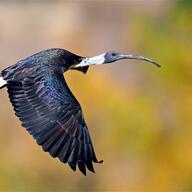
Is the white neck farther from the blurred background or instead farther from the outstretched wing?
the blurred background

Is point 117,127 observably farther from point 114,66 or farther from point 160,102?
point 114,66

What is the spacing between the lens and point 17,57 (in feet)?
136

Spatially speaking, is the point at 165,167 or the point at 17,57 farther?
the point at 17,57

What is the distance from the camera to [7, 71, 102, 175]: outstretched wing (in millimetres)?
14867

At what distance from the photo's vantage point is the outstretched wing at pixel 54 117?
14.9m

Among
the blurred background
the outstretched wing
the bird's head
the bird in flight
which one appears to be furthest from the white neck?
the blurred background

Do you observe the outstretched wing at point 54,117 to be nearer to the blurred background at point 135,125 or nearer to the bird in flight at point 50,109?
the bird in flight at point 50,109

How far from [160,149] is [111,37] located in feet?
44.0

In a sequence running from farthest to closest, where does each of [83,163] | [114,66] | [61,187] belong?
[114,66] → [61,187] → [83,163]

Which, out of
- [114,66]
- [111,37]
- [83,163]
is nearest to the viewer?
[83,163]

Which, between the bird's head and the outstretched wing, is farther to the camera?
the bird's head

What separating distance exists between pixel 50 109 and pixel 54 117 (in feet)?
0.48

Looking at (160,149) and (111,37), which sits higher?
(111,37)

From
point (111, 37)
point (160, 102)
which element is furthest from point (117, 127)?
point (111, 37)
